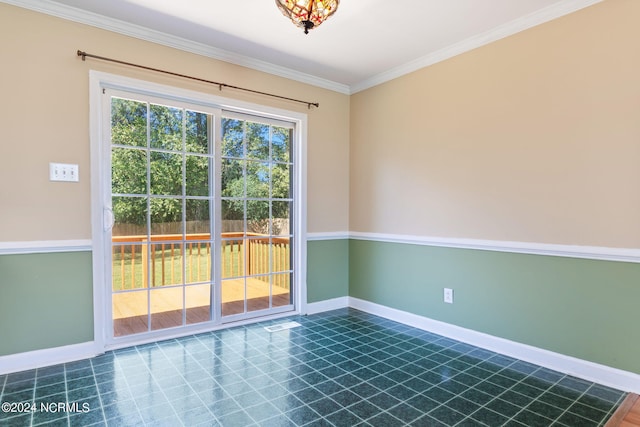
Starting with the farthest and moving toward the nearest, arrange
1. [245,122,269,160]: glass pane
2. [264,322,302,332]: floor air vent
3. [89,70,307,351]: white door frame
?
[245,122,269,160]: glass pane
[264,322,302,332]: floor air vent
[89,70,307,351]: white door frame

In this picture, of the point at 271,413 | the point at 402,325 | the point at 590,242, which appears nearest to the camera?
the point at 271,413

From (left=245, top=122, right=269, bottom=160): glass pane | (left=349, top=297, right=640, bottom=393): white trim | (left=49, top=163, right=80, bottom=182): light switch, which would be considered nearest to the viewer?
(left=349, top=297, right=640, bottom=393): white trim

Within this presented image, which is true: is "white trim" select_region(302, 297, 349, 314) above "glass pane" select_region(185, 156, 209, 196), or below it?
below

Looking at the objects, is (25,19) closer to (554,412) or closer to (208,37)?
(208,37)

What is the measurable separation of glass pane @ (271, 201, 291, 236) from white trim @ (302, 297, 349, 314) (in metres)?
0.83

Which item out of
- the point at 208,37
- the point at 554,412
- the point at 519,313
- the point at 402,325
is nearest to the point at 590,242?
the point at 519,313

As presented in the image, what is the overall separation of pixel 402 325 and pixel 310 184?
5.48 ft

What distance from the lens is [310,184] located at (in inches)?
148

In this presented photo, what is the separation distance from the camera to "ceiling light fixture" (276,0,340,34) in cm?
188

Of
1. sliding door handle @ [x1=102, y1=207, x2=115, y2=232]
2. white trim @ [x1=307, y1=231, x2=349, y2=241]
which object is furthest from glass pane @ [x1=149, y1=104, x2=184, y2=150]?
white trim @ [x1=307, y1=231, x2=349, y2=241]

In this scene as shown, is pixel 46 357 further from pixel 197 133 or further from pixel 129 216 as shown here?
pixel 197 133

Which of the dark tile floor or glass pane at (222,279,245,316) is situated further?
glass pane at (222,279,245,316)

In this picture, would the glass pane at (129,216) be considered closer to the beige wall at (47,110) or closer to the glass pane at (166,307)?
the beige wall at (47,110)

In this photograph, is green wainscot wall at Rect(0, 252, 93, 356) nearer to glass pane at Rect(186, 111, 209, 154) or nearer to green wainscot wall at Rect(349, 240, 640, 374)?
glass pane at Rect(186, 111, 209, 154)
